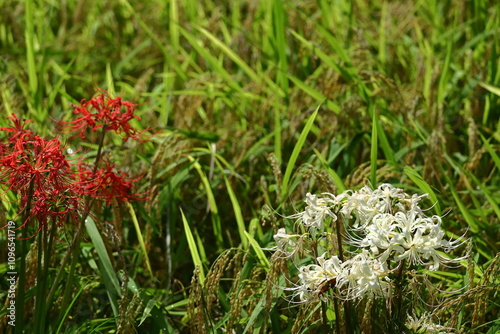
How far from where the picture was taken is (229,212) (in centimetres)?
237

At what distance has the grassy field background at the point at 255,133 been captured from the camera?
1.80 metres

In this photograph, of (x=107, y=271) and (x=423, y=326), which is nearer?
(x=423, y=326)

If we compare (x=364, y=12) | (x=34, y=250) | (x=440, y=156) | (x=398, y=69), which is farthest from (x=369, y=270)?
(x=364, y=12)

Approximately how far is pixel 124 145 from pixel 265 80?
2.12 ft

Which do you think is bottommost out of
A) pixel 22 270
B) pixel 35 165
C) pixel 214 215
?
pixel 214 215

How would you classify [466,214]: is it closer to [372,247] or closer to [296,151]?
[296,151]

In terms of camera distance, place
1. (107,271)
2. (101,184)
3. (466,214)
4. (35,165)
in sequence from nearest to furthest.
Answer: (35,165), (101,184), (107,271), (466,214)

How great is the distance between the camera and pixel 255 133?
2547mm

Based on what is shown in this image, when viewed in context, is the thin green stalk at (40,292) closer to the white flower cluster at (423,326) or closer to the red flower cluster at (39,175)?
the red flower cluster at (39,175)

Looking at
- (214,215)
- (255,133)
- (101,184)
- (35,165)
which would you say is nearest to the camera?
(35,165)

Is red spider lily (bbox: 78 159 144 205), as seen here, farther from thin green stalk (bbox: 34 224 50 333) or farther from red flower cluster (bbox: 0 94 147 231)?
thin green stalk (bbox: 34 224 50 333)

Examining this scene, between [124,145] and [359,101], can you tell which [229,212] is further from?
[359,101]

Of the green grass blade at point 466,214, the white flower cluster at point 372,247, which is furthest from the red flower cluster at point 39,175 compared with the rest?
the green grass blade at point 466,214

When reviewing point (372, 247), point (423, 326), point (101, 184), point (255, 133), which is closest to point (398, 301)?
point (423, 326)
